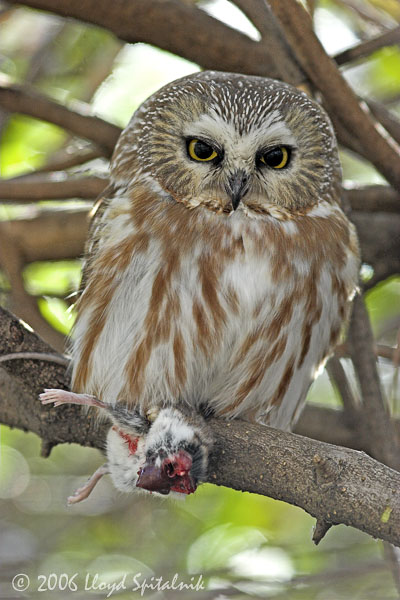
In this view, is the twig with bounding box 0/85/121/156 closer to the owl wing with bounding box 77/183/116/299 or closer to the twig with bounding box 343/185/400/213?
the owl wing with bounding box 77/183/116/299

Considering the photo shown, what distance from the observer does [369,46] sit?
3.06 m

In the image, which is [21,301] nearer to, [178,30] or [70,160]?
[70,160]

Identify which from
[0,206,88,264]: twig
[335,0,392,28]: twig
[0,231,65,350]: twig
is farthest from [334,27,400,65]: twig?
[0,231,65,350]: twig

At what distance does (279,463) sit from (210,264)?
647 mm

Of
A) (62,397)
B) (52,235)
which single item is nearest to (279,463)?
(62,397)

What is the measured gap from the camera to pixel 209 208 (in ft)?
8.34

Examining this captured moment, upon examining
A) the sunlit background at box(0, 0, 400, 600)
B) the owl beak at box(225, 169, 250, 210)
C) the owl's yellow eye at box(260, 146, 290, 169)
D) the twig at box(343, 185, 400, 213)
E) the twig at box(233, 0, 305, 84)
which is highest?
the twig at box(233, 0, 305, 84)

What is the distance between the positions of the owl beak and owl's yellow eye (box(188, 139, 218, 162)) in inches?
3.6

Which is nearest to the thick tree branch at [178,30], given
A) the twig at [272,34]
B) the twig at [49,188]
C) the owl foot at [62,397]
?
the twig at [272,34]

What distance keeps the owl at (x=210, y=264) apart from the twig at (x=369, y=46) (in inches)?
15.4

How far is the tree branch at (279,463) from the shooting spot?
197cm

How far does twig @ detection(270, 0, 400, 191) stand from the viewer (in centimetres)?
278

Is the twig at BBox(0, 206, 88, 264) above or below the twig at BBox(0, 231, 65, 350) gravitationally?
above

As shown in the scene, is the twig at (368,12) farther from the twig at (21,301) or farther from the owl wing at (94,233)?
the twig at (21,301)
